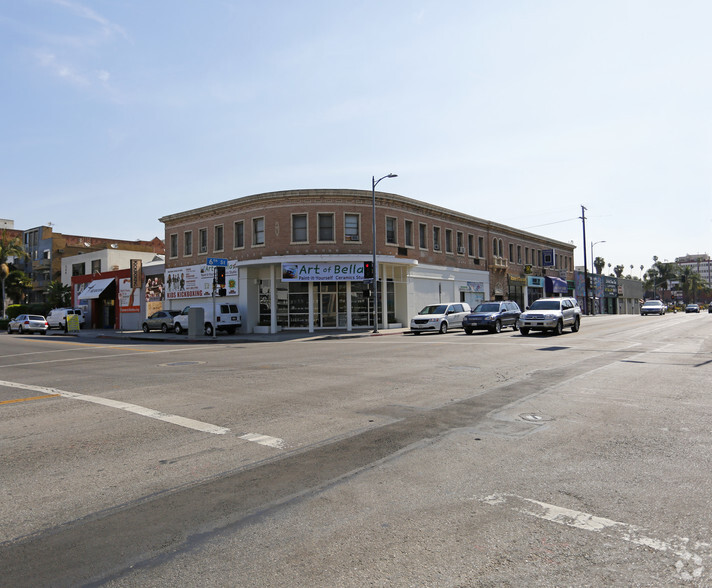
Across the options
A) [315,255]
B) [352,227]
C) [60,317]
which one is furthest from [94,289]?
[352,227]

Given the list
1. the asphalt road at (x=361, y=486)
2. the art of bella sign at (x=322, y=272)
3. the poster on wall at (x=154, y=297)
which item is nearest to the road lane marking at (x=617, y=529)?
the asphalt road at (x=361, y=486)

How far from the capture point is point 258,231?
33.6 m

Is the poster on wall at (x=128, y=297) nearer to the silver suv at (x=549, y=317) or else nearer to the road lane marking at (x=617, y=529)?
the silver suv at (x=549, y=317)

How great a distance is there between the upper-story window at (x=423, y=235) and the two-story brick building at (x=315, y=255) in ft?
0.35

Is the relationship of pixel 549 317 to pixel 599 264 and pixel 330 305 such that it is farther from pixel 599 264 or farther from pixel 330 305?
pixel 599 264

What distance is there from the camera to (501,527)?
350 cm

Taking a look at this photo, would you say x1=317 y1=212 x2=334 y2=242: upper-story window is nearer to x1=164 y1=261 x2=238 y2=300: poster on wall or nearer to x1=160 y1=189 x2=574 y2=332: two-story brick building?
x1=160 y1=189 x2=574 y2=332: two-story brick building

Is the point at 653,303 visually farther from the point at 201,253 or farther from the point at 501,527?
the point at 501,527

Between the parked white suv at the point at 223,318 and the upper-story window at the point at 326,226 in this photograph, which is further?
the upper-story window at the point at 326,226

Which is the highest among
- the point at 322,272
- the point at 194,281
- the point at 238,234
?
the point at 238,234

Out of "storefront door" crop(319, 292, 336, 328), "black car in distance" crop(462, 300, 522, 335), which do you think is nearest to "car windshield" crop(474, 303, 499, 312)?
"black car in distance" crop(462, 300, 522, 335)

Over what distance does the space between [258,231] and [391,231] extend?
913 centimetres

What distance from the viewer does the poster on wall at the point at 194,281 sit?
34.0 metres

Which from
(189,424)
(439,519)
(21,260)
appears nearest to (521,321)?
(189,424)
